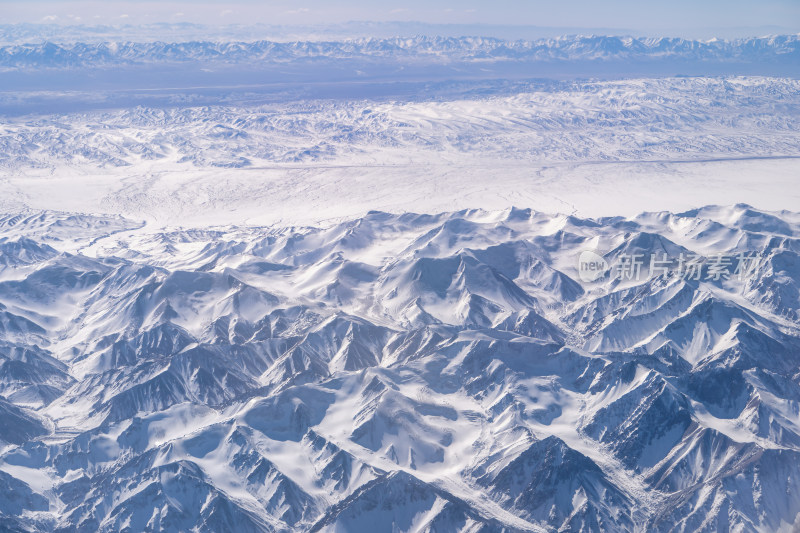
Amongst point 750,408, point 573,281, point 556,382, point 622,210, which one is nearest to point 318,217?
point 622,210

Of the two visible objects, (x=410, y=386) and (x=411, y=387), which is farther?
(x=410, y=386)

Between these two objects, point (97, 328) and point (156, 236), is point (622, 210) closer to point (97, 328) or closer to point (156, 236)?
point (156, 236)

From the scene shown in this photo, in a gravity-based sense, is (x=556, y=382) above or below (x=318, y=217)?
above

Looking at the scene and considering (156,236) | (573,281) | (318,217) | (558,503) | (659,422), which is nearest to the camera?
(558,503)

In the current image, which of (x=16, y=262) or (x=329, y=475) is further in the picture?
(x=16, y=262)

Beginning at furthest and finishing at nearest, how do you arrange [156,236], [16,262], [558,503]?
[156,236]
[16,262]
[558,503]

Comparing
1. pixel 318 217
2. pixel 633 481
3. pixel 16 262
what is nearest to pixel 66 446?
pixel 633 481
